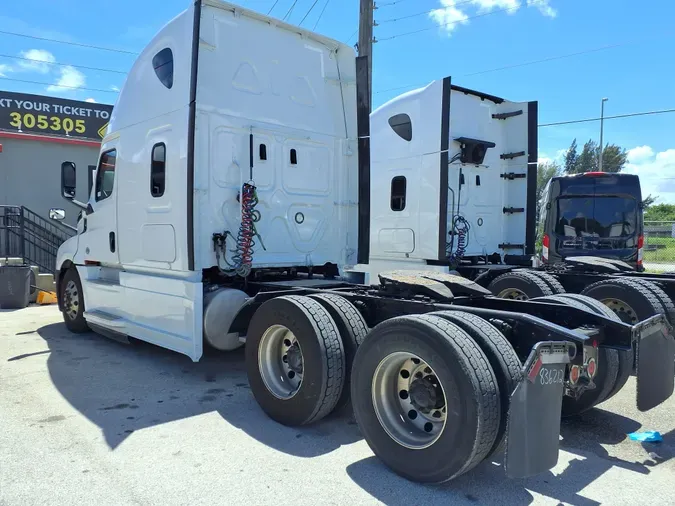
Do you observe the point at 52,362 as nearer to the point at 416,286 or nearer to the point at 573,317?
the point at 416,286

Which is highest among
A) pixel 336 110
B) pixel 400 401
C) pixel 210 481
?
pixel 336 110

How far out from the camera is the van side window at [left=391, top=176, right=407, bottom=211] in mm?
8273

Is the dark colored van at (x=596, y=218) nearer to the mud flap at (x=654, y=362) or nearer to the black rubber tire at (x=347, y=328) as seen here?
the mud flap at (x=654, y=362)

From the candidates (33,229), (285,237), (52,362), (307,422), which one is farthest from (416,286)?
(33,229)

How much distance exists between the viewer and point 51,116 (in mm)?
15312

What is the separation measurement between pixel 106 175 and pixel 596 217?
7.92 m

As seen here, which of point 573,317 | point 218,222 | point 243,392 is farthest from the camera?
point 218,222

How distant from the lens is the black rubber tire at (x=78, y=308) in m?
7.66

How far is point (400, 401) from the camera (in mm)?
3660

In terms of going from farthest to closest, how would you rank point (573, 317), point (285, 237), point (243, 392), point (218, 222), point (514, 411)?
point (285, 237), point (218, 222), point (243, 392), point (573, 317), point (514, 411)

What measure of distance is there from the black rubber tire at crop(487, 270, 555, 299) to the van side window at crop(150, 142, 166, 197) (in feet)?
13.9

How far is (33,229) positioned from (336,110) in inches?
436

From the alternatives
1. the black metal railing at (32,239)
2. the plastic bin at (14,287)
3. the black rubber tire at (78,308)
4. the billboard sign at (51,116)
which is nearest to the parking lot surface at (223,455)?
the black rubber tire at (78,308)

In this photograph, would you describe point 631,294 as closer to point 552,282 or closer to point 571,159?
point 552,282
